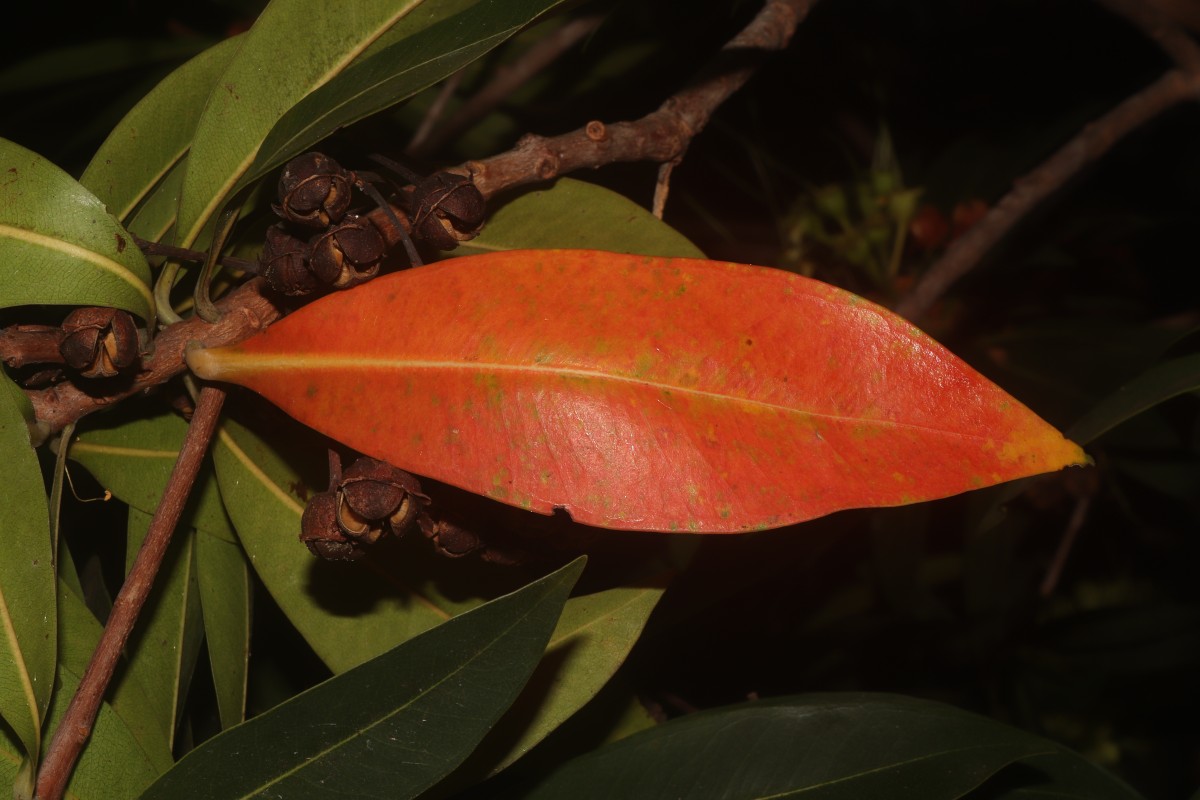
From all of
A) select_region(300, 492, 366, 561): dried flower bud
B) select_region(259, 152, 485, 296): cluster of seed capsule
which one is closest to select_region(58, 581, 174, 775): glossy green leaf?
select_region(300, 492, 366, 561): dried flower bud

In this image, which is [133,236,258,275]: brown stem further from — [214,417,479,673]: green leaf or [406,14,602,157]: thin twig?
[406,14,602,157]: thin twig

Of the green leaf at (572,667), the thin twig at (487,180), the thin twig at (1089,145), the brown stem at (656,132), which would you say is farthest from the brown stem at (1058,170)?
the green leaf at (572,667)

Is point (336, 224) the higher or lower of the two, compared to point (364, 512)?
higher

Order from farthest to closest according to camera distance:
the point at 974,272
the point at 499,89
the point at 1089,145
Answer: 1. the point at 974,272
2. the point at 499,89
3. the point at 1089,145

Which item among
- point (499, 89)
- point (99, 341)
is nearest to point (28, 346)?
point (99, 341)

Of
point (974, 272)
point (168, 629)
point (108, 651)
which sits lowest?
point (974, 272)

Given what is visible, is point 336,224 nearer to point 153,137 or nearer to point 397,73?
point 397,73
